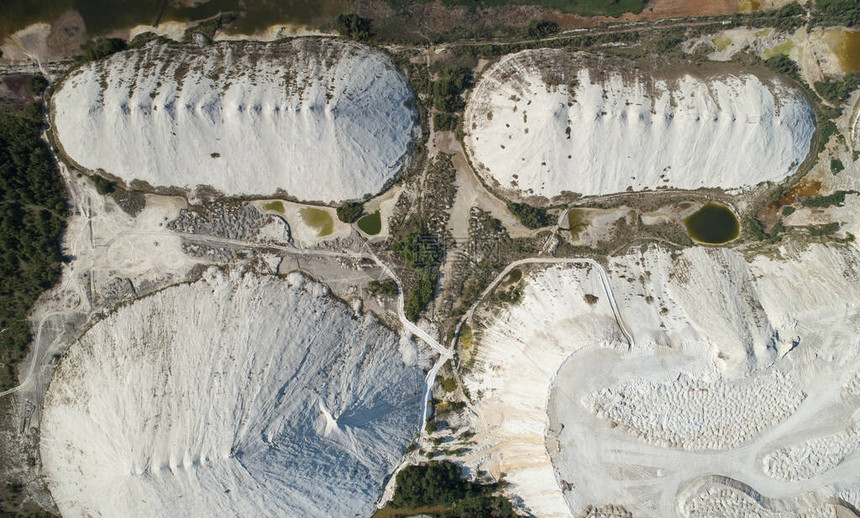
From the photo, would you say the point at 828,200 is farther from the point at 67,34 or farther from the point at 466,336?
the point at 67,34

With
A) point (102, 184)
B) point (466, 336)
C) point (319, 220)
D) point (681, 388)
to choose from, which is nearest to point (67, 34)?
point (102, 184)

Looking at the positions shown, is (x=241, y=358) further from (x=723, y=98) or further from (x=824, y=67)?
(x=824, y=67)

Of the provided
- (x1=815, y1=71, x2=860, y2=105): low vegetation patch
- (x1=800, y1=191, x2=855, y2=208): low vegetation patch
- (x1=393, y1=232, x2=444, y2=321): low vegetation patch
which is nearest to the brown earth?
(x1=393, y1=232, x2=444, y2=321): low vegetation patch

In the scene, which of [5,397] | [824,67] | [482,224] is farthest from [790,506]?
[5,397]

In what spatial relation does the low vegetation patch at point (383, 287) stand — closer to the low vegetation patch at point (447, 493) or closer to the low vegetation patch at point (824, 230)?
the low vegetation patch at point (447, 493)

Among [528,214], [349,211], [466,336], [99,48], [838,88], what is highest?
[99,48]
